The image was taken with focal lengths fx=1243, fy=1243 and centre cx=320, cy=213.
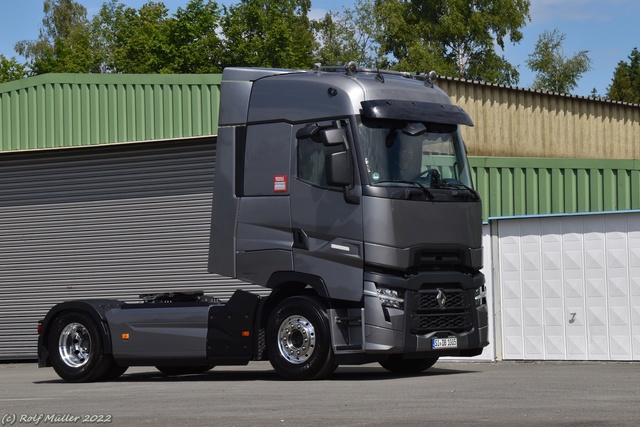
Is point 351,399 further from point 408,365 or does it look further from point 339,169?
point 408,365

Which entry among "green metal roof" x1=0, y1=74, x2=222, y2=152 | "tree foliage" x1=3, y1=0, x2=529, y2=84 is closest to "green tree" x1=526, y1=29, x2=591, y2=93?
"tree foliage" x1=3, y1=0, x2=529, y2=84

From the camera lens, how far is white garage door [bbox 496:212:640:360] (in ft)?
59.4

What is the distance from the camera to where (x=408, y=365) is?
16.4 m

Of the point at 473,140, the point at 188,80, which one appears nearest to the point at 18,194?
the point at 188,80

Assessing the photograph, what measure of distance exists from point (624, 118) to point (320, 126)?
61.8 feet

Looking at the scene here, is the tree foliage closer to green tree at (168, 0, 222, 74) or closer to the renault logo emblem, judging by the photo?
green tree at (168, 0, 222, 74)

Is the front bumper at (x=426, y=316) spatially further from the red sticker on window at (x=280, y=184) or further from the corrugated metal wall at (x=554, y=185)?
the corrugated metal wall at (x=554, y=185)

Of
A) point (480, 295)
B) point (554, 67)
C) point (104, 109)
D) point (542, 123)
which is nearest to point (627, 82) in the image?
point (554, 67)

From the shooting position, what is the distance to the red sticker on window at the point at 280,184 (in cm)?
1482

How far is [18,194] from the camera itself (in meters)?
24.7

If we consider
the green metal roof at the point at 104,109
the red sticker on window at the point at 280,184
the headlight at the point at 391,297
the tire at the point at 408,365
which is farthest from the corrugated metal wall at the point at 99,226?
the headlight at the point at 391,297

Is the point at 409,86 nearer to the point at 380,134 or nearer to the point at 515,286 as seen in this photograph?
the point at 380,134

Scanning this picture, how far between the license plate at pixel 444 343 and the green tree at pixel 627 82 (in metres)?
64.4

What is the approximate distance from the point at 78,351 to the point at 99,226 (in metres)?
7.29
